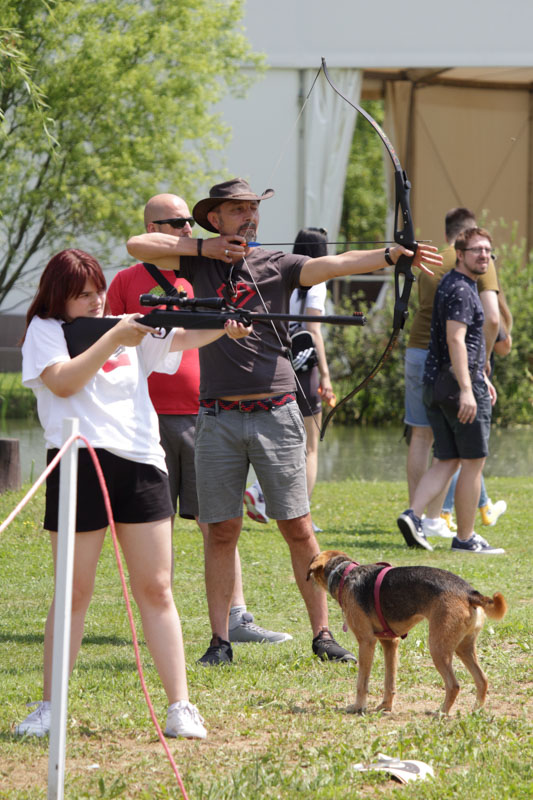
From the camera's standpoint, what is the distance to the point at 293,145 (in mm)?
18328

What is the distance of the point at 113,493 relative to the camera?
389cm

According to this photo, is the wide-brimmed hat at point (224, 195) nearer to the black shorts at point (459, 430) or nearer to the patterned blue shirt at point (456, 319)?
the patterned blue shirt at point (456, 319)

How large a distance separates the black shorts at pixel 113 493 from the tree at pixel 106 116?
1099 cm

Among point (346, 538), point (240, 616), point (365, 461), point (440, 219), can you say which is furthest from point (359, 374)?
point (240, 616)

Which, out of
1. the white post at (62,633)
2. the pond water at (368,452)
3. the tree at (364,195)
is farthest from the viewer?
the tree at (364,195)

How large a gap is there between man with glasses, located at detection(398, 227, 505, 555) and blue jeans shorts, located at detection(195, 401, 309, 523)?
2543 millimetres

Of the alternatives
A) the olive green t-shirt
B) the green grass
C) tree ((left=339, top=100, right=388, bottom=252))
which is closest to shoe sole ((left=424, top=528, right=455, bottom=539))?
the green grass

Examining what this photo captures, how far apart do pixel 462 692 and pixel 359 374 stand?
1288 cm

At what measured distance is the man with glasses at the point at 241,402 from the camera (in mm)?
4895

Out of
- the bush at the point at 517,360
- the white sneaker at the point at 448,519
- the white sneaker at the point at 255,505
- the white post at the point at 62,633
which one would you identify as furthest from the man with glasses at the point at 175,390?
the bush at the point at 517,360

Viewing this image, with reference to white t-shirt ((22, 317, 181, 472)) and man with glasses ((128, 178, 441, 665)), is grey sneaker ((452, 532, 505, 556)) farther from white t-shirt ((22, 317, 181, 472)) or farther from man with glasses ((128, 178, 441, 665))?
white t-shirt ((22, 317, 181, 472))

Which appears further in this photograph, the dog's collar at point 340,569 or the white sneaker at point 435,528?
the white sneaker at point 435,528

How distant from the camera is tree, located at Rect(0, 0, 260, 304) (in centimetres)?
1440

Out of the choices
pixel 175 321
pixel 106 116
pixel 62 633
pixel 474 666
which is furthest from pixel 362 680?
pixel 106 116
